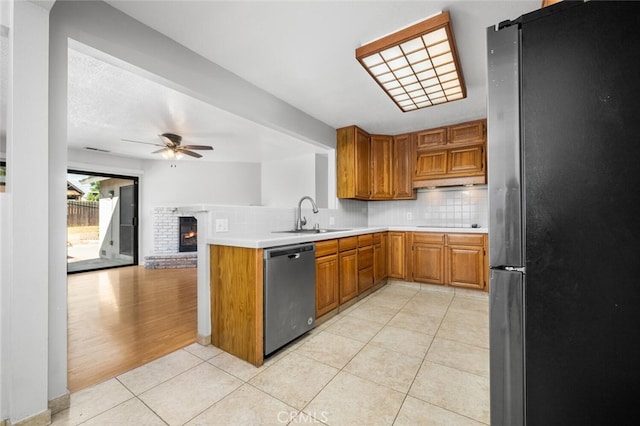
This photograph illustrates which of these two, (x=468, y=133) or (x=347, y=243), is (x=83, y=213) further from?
(x=468, y=133)

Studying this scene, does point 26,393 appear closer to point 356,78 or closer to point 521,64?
point 521,64

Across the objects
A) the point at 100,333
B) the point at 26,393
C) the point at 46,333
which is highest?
the point at 46,333

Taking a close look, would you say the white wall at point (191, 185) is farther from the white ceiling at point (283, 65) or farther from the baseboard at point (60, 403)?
the baseboard at point (60, 403)

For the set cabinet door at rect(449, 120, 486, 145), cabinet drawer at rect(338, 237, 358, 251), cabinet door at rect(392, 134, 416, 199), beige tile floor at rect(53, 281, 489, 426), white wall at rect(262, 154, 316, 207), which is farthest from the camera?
white wall at rect(262, 154, 316, 207)

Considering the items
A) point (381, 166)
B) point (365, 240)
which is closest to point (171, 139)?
point (381, 166)

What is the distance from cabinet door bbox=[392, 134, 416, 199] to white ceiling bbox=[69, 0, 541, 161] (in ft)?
0.71

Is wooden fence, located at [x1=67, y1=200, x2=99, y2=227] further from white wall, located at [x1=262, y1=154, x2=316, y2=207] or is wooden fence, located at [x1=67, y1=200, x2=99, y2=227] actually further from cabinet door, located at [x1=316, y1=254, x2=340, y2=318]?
cabinet door, located at [x1=316, y1=254, x2=340, y2=318]

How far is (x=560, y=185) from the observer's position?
2.23 feet

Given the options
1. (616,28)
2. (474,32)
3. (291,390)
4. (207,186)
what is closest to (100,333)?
(291,390)

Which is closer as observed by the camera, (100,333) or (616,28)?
(616,28)

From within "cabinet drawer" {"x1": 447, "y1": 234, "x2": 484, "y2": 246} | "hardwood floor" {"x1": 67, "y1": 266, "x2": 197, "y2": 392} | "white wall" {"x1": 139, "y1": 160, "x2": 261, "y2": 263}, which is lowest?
"hardwood floor" {"x1": 67, "y1": 266, "x2": 197, "y2": 392}

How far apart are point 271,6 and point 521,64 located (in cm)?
161

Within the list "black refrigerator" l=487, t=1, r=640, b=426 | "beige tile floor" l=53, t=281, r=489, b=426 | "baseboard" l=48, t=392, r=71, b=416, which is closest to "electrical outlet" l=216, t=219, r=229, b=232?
"beige tile floor" l=53, t=281, r=489, b=426

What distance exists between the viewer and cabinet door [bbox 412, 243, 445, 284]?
3.66 meters
